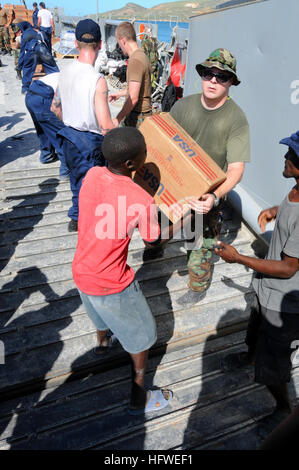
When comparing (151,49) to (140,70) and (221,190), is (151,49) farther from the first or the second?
(221,190)

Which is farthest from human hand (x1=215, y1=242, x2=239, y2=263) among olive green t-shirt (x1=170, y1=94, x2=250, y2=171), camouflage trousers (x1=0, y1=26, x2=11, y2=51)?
camouflage trousers (x1=0, y1=26, x2=11, y2=51)

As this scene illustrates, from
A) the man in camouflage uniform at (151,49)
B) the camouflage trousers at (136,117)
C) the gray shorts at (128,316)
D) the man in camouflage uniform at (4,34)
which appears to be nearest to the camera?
the gray shorts at (128,316)

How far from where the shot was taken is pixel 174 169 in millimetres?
2432

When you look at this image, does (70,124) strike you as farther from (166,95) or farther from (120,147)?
(166,95)

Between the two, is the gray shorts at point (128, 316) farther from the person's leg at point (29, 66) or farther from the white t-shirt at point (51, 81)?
the person's leg at point (29, 66)

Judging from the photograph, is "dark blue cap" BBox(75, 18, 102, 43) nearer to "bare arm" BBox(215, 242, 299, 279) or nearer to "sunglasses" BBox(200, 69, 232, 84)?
"sunglasses" BBox(200, 69, 232, 84)

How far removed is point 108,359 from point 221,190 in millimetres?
1753

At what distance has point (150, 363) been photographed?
9.22ft

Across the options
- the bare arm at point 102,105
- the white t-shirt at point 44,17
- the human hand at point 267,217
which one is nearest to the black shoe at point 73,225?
the bare arm at point 102,105

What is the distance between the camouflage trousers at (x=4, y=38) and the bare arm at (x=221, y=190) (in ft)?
57.2

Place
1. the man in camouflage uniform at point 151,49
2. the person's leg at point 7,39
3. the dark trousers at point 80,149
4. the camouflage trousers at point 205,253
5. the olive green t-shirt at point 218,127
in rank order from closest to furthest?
the olive green t-shirt at point 218,127
the camouflage trousers at point 205,253
the dark trousers at point 80,149
the man in camouflage uniform at point 151,49
the person's leg at point 7,39

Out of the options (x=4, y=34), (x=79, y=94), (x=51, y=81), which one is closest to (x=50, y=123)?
(x=51, y=81)

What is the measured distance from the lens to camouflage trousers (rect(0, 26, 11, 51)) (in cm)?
1528

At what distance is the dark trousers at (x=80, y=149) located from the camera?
3.37m
